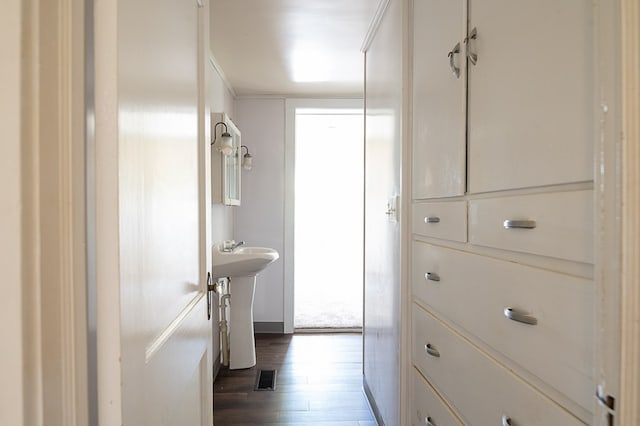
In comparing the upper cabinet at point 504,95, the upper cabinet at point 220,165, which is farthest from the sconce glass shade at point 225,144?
the upper cabinet at point 504,95

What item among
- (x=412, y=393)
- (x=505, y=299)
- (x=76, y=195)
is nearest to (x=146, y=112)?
(x=76, y=195)

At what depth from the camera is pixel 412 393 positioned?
1.66 meters

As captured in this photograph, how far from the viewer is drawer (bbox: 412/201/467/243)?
3.94ft

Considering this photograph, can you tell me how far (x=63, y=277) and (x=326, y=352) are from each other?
312cm

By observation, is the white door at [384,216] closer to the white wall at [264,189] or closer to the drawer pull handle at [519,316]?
the drawer pull handle at [519,316]

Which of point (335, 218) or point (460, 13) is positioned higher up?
point (460, 13)

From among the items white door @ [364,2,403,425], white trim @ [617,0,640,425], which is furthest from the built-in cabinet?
white door @ [364,2,403,425]

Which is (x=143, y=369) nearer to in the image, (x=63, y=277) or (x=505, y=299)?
(x=63, y=277)

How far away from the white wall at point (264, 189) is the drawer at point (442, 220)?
241 cm

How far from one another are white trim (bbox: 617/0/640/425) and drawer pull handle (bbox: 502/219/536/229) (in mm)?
307

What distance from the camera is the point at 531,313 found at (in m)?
0.85

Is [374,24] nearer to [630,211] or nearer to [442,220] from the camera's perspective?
[442,220]

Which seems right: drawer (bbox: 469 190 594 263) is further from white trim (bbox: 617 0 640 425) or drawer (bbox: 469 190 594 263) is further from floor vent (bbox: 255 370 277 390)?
floor vent (bbox: 255 370 277 390)

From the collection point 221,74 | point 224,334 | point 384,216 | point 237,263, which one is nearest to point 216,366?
point 224,334
